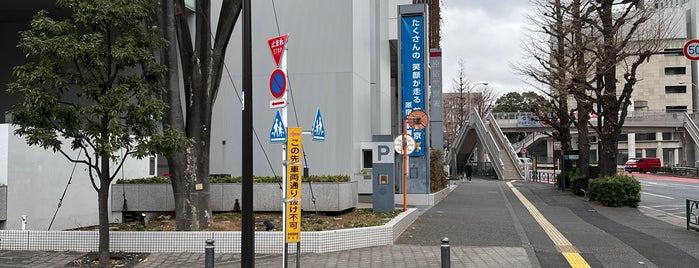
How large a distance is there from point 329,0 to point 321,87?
2.85m

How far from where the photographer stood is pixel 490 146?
4600 centimetres

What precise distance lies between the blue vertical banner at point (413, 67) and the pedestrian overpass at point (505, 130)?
90.0 feet

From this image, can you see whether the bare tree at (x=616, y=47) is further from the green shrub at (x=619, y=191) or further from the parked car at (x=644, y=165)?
the parked car at (x=644, y=165)

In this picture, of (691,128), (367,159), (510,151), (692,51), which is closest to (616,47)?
(692,51)

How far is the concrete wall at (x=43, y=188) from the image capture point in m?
11.0

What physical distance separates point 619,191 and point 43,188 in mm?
17082

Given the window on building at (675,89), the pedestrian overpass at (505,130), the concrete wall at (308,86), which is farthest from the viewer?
the window on building at (675,89)

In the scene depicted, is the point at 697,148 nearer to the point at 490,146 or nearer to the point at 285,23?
the point at 490,146

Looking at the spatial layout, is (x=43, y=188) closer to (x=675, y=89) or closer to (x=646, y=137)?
(x=675, y=89)

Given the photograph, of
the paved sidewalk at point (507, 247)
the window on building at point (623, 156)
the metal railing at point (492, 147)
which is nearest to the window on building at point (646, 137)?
the window on building at point (623, 156)

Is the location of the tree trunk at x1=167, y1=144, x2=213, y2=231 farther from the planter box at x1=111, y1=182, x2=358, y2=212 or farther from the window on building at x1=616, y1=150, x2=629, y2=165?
the window on building at x1=616, y1=150, x2=629, y2=165

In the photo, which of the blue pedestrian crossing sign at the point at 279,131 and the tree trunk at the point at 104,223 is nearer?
the blue pedestrian crossing sign at the point at 279,131

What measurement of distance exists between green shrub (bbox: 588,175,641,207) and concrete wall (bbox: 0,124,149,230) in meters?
16.0

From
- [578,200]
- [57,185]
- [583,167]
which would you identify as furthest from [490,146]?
[57,185]
